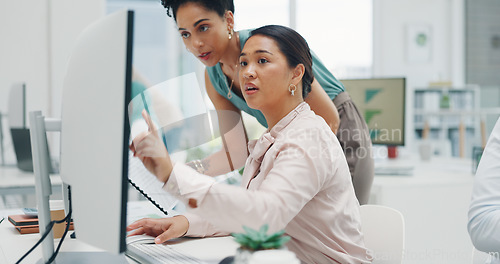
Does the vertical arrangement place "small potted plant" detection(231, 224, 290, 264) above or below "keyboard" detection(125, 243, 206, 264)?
above

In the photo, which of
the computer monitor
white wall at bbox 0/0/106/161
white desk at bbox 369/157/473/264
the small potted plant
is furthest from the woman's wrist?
white wall at bbox 0/0/106/161

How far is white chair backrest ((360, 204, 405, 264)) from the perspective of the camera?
116 cm

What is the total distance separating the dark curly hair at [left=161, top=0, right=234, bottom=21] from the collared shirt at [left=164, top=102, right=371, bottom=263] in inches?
12.6

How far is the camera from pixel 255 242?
670 mm

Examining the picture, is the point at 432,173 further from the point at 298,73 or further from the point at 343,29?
the point at 343,29

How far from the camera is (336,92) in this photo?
1.60 metres

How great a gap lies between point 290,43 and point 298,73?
0.22ft

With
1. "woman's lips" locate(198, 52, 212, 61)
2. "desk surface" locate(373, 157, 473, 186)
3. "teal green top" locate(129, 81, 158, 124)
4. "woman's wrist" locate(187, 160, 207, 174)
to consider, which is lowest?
"desk surface" locate(373, 157, 473, 186)

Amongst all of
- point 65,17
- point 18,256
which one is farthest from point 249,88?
point 65,17

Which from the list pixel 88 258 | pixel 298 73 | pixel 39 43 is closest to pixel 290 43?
pixel 298 73

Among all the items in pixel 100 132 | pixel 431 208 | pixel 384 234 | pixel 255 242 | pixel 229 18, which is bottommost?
pixel 431 208

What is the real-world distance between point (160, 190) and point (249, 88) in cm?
30

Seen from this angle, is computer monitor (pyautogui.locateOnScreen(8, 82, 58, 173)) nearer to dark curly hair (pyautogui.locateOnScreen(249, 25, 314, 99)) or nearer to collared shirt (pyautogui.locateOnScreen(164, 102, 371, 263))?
collared shirt (pyautogui.locateOnScreen(164, 102, 371, 263))

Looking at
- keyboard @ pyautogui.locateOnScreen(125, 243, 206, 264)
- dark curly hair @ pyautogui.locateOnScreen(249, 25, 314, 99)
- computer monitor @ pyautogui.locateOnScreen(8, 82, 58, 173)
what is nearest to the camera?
keyboard @ pyautogui.locateOnScreen(125, 243, 206, 264)
